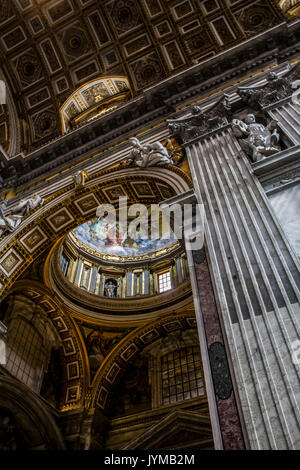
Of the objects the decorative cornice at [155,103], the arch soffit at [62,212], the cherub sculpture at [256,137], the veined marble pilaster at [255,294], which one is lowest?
the veined marble pilaster at [255,294]

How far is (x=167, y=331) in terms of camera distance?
41.0ft

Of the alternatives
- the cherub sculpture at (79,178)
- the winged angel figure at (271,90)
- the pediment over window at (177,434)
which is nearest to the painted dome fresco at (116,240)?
the cherub sculpture at (79,178)

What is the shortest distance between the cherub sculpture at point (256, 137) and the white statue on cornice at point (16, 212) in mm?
4975

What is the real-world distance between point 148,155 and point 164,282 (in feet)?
22.0

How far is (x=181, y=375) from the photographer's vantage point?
11398mm

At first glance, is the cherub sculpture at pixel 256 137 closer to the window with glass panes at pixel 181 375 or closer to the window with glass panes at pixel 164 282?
the window with glass panes at pixel 181 375

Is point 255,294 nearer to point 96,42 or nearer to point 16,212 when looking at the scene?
point 16,212

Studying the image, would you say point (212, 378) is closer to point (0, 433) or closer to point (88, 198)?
point (88, 198)

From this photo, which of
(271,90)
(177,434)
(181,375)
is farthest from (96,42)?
(177,434)

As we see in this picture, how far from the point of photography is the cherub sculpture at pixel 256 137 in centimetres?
607

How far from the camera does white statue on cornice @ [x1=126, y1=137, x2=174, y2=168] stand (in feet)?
24.9

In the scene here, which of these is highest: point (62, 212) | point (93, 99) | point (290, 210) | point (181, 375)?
point (93, 99)

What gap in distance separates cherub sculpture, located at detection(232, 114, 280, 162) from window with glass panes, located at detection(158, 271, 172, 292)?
25.0 feet

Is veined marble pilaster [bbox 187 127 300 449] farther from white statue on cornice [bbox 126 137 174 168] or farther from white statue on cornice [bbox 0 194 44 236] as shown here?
white statue on cornice [bbox 0 194 44 236]
